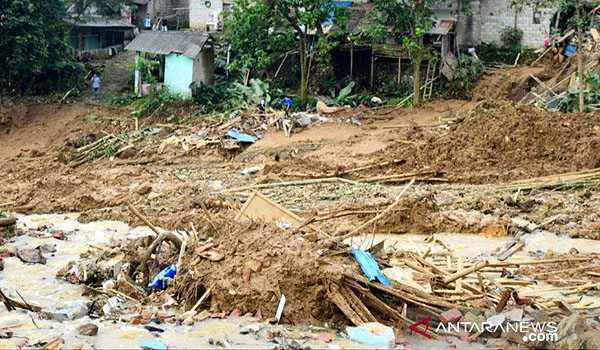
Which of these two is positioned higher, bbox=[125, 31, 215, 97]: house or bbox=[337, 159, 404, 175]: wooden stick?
bbox=[125, 31, 215, 97]: house

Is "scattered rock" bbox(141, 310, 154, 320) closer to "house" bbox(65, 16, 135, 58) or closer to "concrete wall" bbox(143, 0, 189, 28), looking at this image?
"house" bbox(65, 16, 135, 58)

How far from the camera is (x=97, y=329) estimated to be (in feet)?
23.9

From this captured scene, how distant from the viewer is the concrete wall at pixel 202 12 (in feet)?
108

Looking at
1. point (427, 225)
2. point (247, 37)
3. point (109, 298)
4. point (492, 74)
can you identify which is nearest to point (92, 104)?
point (247, 37)

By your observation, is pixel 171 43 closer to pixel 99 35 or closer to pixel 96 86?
pixel 96 86

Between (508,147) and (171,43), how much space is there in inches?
521

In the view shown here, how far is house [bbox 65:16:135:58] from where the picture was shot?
98.7 ft

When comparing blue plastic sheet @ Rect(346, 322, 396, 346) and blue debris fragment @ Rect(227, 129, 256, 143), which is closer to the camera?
blue plastic sheet @ Rect(346, 322, 396, 346)

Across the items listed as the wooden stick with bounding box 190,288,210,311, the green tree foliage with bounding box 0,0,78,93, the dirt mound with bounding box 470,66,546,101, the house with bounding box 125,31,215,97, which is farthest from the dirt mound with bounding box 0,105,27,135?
the wooden stick with bounding box 190,288,210,311

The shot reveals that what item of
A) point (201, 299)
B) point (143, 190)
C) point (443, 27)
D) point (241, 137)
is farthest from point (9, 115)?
point (201, 299)

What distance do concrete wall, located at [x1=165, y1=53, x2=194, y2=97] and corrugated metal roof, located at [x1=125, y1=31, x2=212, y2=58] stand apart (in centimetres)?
24

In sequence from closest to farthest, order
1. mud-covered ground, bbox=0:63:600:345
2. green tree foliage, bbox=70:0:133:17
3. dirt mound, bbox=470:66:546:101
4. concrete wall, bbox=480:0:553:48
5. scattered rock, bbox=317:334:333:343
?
scattered rock, bbox=317:334:333:343 < mud-covered ground, bbox=0:63:600:345 < dirt mound, bbox=470:66:546:101 < concrete wall, bbox=480:0:553:48 < green tree foliage, bbox=70:0:133:17

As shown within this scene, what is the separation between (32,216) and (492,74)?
52.9 feet

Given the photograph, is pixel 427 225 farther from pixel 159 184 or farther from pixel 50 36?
pixel 50 36
